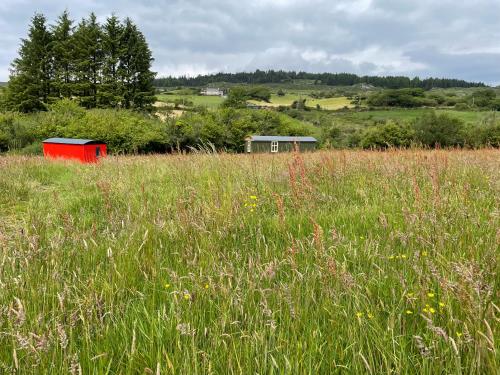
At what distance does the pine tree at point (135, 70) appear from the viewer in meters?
58.8

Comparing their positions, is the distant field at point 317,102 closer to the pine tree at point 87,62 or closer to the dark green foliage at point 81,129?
the pine tree at point 87,62

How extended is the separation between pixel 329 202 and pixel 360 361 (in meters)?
2.86

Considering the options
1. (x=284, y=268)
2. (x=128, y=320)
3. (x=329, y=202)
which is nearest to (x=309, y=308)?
(x=284, y=268)

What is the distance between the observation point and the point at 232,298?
175 cm

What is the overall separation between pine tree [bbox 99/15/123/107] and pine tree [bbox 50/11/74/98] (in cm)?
520

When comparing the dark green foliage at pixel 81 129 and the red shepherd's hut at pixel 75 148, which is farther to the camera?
the dark green foliage at pixel 81 129

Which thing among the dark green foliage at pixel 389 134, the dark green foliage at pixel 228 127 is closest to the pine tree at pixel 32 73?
the dark green foliage at pixel 228 127

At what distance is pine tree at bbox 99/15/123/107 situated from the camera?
184 feet

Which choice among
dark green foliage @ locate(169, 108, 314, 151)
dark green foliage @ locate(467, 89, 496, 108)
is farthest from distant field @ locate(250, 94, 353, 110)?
dark green foliage @ locate(169, 108, 314, 151)

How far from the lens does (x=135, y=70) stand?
196ft

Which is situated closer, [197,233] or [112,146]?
[197,233]

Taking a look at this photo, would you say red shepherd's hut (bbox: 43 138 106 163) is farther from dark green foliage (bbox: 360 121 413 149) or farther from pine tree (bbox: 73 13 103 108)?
dark green foliage (bbox: 360 121 413 149)

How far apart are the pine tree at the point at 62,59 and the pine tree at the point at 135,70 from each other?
8197 mm

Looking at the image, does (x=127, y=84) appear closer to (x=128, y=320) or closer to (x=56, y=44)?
(x=56, y=44)
